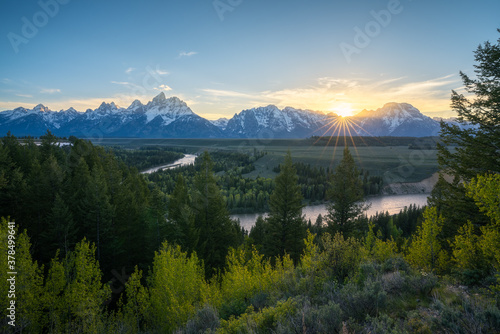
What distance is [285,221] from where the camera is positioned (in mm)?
26016

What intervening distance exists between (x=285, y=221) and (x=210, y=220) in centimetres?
830

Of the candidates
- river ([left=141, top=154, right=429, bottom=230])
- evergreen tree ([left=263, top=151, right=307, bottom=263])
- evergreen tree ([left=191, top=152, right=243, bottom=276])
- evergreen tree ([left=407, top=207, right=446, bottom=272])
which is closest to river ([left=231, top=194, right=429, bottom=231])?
river ([left=141, top=154, right=429, bottom=230])

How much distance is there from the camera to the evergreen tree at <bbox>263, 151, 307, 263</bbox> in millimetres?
25641

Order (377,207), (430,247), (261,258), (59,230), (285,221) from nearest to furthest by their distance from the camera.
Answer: (430,247), (261,258), (59,230), (285,221), (377,207)

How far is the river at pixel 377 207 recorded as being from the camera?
223 feet

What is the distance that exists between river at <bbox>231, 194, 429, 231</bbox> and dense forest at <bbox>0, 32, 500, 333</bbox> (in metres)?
33.1

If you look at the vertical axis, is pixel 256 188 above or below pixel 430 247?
below

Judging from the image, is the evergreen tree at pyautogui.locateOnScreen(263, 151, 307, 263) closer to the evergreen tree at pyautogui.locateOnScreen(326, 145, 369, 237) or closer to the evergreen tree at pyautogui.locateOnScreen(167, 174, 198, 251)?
the evergreen tree at pyautogui.locateOnScreen(326, 145, 369, 237)

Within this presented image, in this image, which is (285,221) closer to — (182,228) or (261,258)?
(261,258)

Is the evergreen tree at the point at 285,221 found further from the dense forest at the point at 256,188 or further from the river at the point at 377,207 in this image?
the dense forest at the point at 256,188

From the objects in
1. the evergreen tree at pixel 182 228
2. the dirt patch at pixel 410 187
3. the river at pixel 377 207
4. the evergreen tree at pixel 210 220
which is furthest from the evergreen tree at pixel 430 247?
the dirt patch at pixel 410 187

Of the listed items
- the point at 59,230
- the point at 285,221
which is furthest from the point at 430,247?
the point at 59,230

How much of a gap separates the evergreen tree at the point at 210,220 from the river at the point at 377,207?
3336 cm

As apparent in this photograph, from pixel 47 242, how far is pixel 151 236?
379 inches
